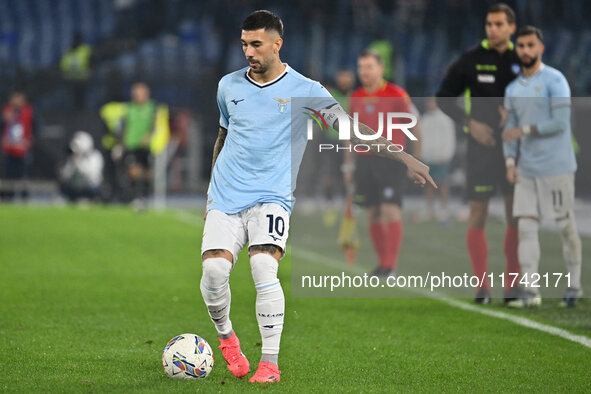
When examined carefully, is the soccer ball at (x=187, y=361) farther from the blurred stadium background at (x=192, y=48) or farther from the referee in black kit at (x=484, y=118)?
the blurred stadium background at (x=192, y=48)

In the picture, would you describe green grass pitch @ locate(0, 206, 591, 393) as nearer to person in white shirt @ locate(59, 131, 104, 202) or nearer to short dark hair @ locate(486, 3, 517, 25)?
short dark hair @ locate(486, 3, 517, 25)

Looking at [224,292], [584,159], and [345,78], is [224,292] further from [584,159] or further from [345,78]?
[345,78]

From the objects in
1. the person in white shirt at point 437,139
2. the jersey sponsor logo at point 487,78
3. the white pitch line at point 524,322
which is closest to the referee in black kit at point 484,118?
the jersey sponsor logo at point 487,78

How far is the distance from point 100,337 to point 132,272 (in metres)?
3.58

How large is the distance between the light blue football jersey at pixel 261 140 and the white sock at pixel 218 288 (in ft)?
0.90

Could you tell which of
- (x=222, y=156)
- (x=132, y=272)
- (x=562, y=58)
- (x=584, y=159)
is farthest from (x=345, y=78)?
(x=562, y=58)

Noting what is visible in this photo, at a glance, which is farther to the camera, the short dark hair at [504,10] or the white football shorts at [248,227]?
the short dark hair at [504,10]

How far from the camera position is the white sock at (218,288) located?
4.67m

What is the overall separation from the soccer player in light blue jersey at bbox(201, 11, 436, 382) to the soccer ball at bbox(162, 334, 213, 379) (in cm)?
12

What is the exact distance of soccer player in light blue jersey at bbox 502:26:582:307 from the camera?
23.7 feet

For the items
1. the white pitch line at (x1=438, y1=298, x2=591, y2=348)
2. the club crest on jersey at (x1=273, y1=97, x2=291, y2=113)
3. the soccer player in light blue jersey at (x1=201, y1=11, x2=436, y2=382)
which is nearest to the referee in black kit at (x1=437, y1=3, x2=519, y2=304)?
the white pitch line at (x1=438, y1=298, x2=591, y2=348)

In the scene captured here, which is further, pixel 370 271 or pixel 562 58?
pixel 562 58

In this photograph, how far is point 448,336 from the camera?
20.2ft

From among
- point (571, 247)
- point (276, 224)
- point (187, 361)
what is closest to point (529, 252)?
point (571, 247)
